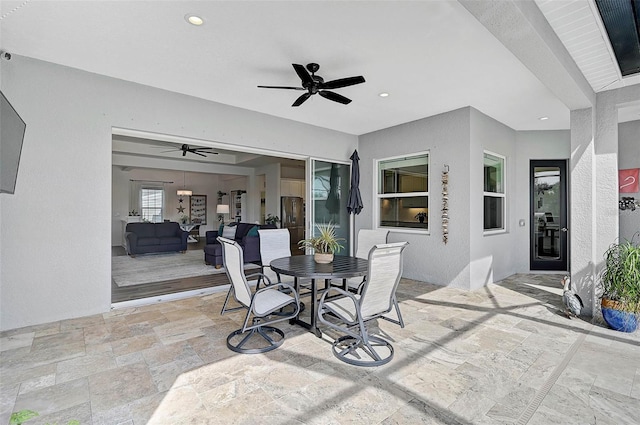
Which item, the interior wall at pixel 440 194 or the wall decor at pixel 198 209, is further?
the wall decor at pixel 198 209

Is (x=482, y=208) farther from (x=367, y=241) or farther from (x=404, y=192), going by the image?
(x=367, y=241)

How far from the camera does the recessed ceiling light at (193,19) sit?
2.67 metres

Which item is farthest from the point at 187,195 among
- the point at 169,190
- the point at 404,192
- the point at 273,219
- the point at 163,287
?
the point at 404,192

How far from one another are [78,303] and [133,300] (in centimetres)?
68

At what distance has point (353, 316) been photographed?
2.69 metres

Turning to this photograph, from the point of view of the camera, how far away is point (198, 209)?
13641mm

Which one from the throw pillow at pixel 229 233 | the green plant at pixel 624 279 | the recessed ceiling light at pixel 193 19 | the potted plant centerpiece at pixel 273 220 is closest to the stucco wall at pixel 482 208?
the green plant at pixel 624 279

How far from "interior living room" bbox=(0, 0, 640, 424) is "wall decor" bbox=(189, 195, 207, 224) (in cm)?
908

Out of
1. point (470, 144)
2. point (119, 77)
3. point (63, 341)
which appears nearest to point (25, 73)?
point (119, 77)

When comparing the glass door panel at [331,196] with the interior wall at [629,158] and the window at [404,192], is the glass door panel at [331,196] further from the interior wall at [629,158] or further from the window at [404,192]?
the interior wall at [629,158]

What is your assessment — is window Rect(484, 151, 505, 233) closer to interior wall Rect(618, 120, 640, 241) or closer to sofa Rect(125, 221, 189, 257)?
interior wall Rect(618, 120, 640, 241)

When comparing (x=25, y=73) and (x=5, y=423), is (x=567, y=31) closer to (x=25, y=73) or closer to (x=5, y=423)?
(x=5, y=423)

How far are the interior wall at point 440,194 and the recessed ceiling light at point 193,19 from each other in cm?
393

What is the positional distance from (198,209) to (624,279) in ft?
43.9
